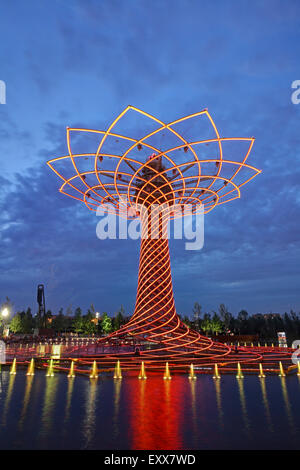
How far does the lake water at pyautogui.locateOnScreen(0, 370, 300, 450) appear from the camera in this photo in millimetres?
5625

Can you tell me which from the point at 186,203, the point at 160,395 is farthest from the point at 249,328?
the point at 160,395

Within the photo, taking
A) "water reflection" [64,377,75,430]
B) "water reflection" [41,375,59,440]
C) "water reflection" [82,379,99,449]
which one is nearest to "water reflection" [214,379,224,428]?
"water reflection" [82,379,99,449]

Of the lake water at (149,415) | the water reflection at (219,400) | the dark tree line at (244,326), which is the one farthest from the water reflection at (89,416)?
the dark tree line at (244,326)

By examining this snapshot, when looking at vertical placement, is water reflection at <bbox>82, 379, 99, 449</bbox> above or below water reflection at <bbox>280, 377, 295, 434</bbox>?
above

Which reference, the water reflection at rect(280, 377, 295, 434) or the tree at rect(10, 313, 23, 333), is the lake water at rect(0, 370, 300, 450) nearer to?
the water reflection at rect(280, 377, 295, 434)

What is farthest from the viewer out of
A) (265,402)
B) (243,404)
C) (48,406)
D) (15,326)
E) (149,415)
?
(15,326)

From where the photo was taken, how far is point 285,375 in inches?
560

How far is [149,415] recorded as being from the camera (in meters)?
7.27

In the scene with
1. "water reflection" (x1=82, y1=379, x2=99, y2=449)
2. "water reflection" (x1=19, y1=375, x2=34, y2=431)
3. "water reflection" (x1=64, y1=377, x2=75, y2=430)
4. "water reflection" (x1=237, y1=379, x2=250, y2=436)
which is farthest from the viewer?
"water reflection" (x1=64, y1=377, x2=75, y2=430)

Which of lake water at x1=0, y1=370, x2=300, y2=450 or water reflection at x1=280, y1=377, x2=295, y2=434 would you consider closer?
lake water at x1=0, y1=370, x2=300, y2=450

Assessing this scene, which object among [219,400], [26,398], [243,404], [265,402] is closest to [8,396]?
[26,398]

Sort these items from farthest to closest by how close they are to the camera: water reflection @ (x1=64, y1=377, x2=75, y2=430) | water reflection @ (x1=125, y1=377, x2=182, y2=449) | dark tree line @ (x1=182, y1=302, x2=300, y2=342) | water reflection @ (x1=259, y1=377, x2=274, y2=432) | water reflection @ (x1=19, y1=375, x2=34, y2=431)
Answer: dark tree line @ (x1=182, y1=302, x2=300, y2=342) < water reflection @ (x1=64, y1=377, x2=75, y2=430) < water reflection @ (x1=19, y1=375, x2=34, y2=431) < water reflection @ (x1=259, y1=377, x2=274, y2=432) < water reflection @ (x1=125, y1=377, x2=182, y2=449)

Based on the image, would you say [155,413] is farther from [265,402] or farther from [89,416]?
[265,402]
